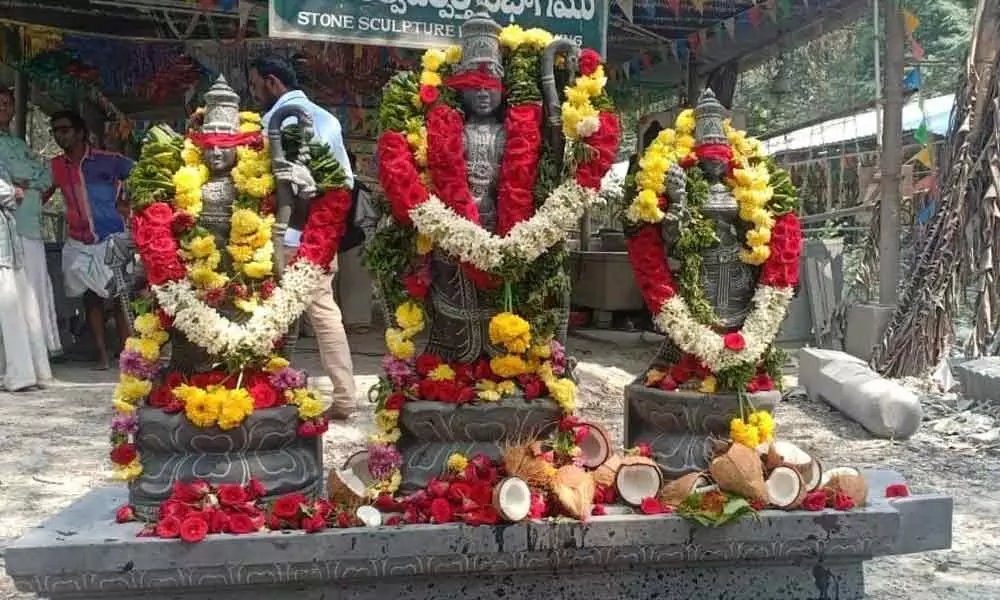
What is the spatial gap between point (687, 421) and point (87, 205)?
5.27m

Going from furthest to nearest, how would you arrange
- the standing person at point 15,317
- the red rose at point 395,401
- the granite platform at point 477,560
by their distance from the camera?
the standing person at point 15,317, the red rose at point 395,401, the granite platform at point 477,560

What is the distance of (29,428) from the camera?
18.6 feet

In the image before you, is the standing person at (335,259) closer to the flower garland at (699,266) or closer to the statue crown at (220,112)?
the statue crown at (220,112)

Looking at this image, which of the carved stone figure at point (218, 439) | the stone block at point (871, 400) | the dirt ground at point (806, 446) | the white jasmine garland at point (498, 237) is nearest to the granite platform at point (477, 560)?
the carved stone figure at point (218, 439)

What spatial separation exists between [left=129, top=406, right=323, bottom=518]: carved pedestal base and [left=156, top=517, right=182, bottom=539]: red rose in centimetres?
24

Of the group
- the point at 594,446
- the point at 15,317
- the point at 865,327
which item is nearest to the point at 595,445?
the point at 594,446

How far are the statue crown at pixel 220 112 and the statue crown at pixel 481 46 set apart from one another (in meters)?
0.90

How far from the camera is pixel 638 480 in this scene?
3.44 m

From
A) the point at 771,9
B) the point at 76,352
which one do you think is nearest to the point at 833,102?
the point at 771,9

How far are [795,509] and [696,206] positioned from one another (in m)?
1.28

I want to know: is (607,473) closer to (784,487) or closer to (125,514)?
(784,487)

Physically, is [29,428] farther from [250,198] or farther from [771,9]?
[771,9]

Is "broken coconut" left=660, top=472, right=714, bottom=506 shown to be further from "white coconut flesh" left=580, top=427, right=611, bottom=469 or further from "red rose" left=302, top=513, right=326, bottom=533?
"red rose" left=302, top=513, right=326, bottom=533

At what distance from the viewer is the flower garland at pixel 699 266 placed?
3.72 metres
